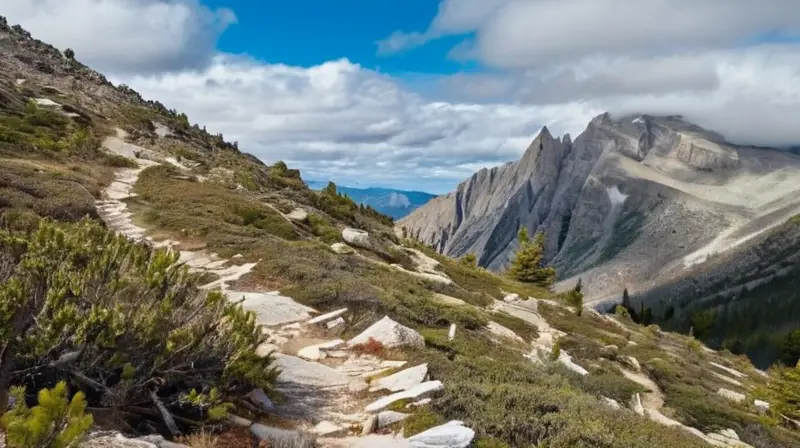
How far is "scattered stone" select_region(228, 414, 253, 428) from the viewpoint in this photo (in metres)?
8.09

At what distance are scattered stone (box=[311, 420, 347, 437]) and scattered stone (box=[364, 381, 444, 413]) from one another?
795 mm

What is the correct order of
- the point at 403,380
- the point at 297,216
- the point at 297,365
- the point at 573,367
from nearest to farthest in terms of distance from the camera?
the point at 403,380 → the point at 297,365 → the point at 573,367 → the point at 297,216

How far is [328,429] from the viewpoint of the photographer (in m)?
8.84

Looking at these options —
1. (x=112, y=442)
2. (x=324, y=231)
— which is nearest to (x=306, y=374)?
(x=112, y=442)

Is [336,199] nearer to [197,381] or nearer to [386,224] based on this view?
[386,224]

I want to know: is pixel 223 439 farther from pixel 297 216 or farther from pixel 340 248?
pixel 297 216

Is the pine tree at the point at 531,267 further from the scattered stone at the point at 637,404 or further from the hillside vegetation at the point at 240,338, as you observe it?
the scattered stone at the point at 637,404

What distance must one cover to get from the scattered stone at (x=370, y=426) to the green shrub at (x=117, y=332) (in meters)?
1.81

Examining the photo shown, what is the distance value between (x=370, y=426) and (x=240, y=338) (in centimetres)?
260

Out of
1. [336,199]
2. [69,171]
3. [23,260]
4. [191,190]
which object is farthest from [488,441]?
[336,199]

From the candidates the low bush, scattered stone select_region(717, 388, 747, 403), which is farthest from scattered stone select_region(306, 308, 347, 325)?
scattered stone select_region(717, 388, 747, 403)

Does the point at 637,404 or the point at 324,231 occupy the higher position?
the point at 324,231

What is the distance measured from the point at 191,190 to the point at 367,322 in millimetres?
25291

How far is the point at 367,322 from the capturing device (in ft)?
50.8
